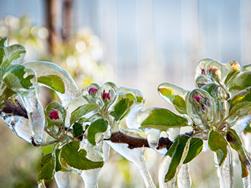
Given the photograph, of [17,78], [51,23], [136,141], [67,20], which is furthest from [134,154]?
[67,20]

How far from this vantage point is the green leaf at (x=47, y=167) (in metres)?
0.55

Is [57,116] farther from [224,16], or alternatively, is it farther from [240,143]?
[224,16]

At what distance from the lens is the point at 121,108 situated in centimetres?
56

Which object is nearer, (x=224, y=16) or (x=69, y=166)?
(x=69, y=166)

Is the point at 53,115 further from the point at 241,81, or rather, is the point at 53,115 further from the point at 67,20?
the point at 67,20

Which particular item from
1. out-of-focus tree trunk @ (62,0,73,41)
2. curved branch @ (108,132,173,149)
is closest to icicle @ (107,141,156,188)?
curved branch @ (108,132,173,149)

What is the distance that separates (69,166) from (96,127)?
0.15 ft

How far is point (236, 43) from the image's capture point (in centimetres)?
527

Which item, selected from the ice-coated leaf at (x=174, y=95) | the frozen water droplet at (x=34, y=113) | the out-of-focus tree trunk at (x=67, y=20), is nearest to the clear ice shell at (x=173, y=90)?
the ice-coated leaf at (x=174, y=95)

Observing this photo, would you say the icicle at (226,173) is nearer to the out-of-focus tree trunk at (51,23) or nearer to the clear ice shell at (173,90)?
the clear ice shell at (173,90)

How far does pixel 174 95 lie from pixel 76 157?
96mm

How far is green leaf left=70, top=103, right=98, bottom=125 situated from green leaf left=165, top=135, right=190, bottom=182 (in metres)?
0.07

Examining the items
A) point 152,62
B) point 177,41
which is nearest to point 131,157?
point 152,62

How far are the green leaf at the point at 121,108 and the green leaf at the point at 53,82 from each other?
5 cm
